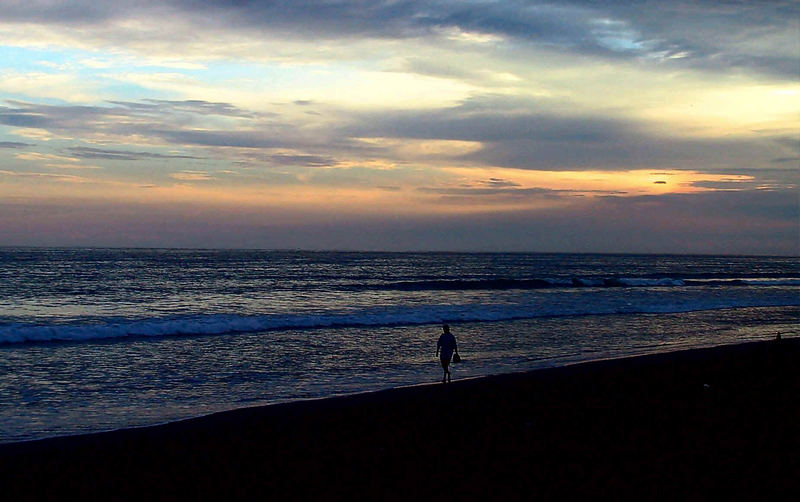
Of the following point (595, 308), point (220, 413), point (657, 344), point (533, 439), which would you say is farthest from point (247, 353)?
point (595, 308)

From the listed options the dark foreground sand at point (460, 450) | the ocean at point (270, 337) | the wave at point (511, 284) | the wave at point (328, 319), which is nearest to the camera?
the dark foreground sand at point (460, 450)

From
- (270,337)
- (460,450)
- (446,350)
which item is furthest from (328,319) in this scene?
(460,450)

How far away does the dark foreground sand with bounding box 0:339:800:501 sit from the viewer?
25.8ft

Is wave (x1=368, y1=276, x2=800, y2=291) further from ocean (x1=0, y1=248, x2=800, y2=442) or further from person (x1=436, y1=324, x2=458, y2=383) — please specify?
person (x1=436, y1=324, x2=458, y2=383)

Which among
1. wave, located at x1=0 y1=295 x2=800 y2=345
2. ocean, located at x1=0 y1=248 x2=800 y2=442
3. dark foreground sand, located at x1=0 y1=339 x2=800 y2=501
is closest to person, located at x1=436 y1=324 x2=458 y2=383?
ocean, located at x1=0 y1=248 x2=800 y2=442

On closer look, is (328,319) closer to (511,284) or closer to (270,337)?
(270,337)

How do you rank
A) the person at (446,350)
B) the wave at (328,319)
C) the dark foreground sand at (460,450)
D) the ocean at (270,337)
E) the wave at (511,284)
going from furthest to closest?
the wave at (511,284) → the wave at (328,319) → the person at (446,350) → the ocean at (270,337) → the dark foreground sand at (460,450)

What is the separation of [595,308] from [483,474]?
29.9 m

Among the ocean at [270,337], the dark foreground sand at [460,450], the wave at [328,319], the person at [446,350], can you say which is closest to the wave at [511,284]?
the ocean at [270,337]

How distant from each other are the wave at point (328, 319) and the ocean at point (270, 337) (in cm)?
9

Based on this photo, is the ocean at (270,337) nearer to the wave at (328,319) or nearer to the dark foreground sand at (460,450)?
the wave at (328,319)

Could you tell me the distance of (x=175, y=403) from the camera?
13.3 m

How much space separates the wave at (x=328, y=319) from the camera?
925 inches

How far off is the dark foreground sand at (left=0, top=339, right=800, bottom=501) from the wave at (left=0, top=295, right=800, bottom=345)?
13.7m
